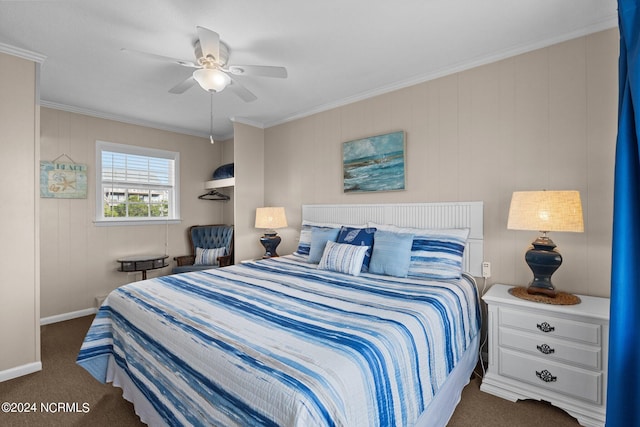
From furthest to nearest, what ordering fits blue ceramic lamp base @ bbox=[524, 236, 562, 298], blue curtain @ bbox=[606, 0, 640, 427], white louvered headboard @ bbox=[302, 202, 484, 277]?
1. white louvered headboard @ bbox=[302, 202, 484, 277]
2. blue ceramic lamp base @ bbox=[524, 236, 562, 298]
3. blue curtain @ bbox=[606, 0, 640, 427]

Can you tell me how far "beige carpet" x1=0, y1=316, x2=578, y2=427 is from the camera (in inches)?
73.1

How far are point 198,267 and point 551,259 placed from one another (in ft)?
12.6

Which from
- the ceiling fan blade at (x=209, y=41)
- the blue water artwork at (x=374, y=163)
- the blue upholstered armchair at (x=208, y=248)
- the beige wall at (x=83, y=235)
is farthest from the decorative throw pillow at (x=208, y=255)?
the ceiling fan blade at (x=209, y=41)

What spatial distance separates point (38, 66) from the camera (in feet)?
8.21

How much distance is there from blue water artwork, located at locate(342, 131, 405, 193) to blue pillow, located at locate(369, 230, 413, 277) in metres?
0.74

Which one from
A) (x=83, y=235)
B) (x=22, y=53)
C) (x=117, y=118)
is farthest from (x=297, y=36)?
(x=83, y=235)

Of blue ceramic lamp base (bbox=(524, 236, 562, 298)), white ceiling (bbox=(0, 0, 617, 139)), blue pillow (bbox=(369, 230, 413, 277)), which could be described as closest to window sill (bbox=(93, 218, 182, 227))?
white ceiling (bbox=(0, 0, 617, 139))

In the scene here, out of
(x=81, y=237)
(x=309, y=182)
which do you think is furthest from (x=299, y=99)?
(x=81, y=237)

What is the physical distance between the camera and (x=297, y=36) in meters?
2.24

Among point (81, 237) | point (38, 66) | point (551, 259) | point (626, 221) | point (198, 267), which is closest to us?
point (626, 221)

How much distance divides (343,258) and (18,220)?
271 cm

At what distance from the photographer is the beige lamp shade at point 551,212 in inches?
74.5

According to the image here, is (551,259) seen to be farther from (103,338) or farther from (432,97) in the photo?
(103,338)

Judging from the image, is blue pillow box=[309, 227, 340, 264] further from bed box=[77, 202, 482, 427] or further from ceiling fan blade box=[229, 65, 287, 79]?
ceiling fan blade box=[229, 65, 287, 79]
